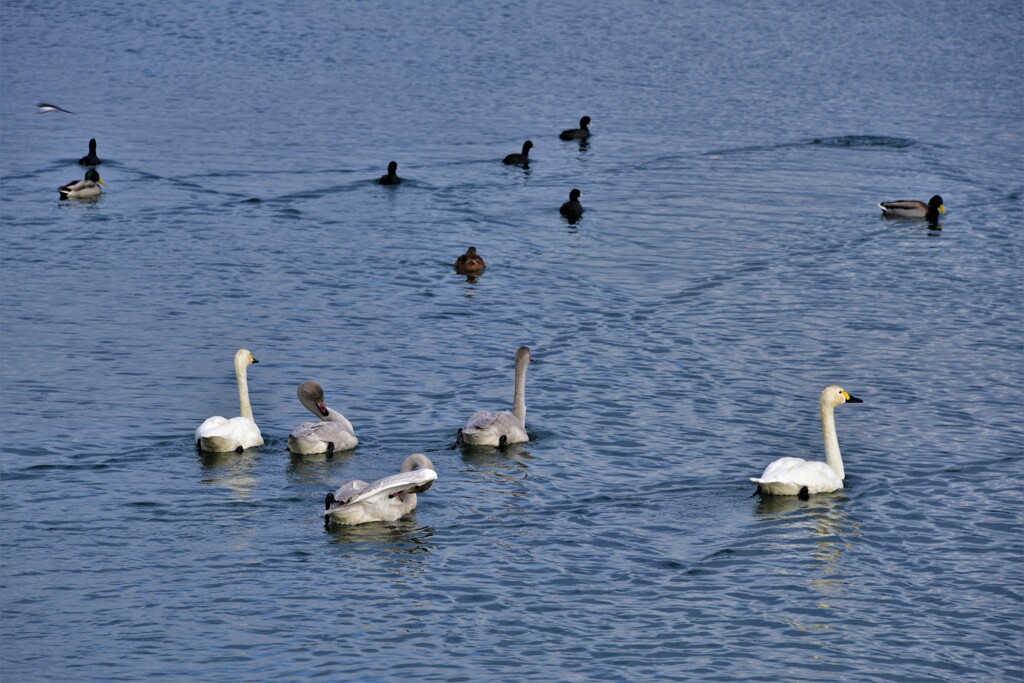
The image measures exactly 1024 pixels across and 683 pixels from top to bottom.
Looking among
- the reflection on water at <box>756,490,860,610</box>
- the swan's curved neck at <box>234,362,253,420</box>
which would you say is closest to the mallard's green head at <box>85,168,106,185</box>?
the swan's curved neck at <box>234,362,253,420</box>

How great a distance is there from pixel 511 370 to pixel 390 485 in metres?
6.86

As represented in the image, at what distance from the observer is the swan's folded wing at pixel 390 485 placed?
647 inches

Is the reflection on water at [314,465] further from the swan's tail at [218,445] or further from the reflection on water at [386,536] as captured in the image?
the reflection on water at [386,536]

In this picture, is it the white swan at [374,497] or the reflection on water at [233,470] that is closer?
the white swan at [374,497]

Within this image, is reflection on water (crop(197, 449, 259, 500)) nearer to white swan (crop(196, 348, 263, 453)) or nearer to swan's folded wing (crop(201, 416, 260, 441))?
white swan (crop(196, 348, 263, 453))

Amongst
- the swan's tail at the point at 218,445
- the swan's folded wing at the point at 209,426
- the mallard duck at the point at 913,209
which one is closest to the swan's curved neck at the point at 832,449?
the swan's tail at the point at 218,445

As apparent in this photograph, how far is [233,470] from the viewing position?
18.4 metres

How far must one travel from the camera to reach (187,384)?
72.4 feet

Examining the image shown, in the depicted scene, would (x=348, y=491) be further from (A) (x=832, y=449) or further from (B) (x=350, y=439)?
(A) (x=832, y=449)

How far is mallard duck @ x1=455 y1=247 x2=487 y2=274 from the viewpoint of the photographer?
92.3ft

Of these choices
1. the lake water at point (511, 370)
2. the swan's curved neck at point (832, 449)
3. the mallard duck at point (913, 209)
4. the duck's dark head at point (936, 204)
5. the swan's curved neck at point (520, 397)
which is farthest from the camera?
the duck's dark head at point (936, 204)

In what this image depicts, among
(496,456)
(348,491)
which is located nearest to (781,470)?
(496,456)

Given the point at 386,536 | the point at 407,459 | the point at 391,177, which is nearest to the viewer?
the point at 386,536

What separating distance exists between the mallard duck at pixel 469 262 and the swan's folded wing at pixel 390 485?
11.8m
